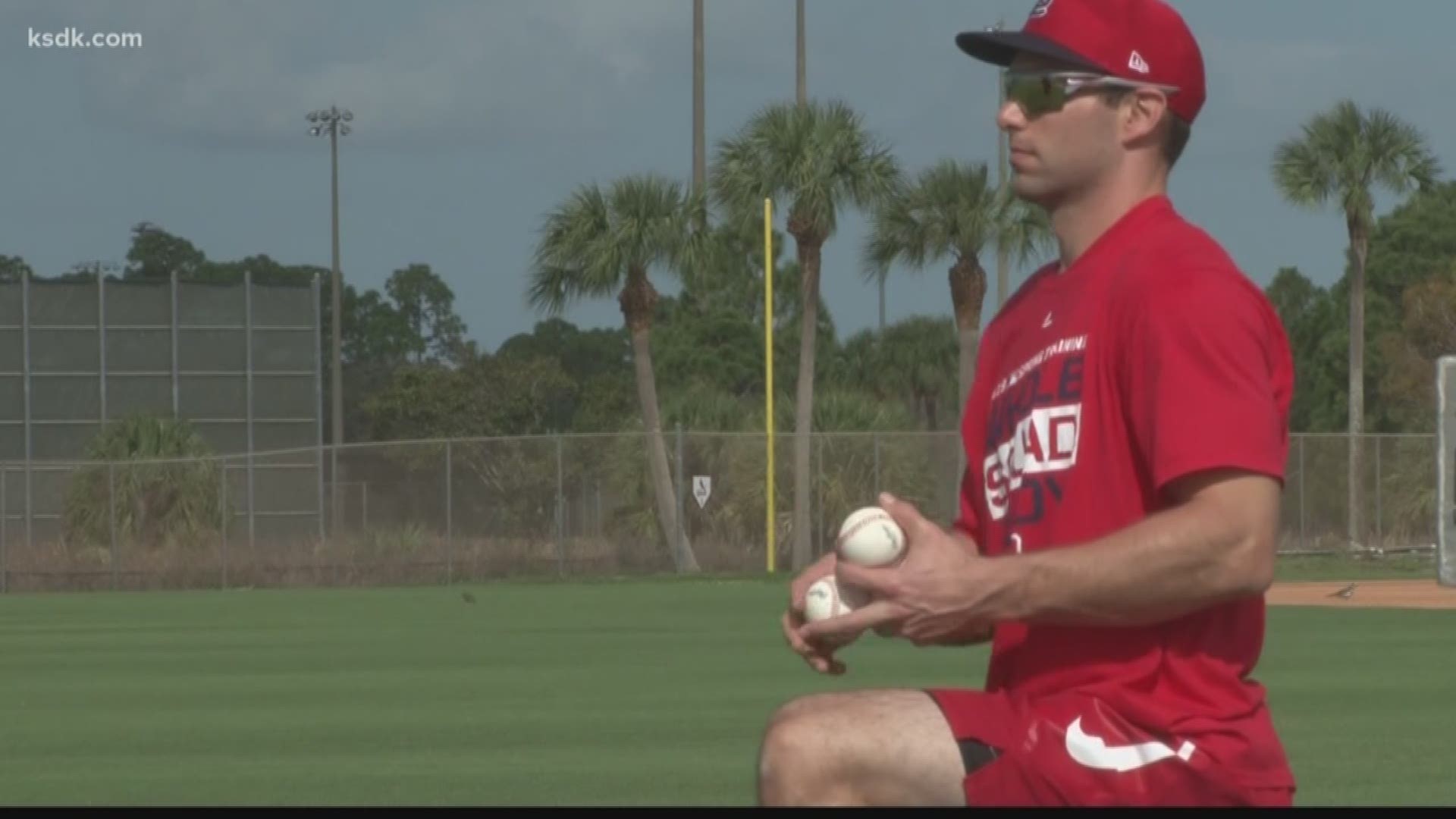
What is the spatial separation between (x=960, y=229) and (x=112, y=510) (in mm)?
17861

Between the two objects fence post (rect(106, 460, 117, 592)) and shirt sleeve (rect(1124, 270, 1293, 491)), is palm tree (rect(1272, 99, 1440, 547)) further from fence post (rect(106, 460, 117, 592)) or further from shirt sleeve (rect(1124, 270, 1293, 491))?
shirt sleeve (rect(1124, 270, 1293, 491))

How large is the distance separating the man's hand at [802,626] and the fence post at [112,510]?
41283 millimetres

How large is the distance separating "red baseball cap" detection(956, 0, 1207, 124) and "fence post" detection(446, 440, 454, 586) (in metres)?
41.0

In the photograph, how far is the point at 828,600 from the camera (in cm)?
Result: 438

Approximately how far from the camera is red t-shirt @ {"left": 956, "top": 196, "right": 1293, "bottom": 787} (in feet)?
13.0

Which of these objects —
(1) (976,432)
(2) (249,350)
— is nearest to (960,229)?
(2) (249,350)

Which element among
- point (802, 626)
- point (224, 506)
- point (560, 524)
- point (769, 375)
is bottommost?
point (560, 524)

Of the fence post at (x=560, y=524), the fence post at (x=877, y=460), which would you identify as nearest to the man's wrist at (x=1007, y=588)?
the fence post at (x=560, y=524)

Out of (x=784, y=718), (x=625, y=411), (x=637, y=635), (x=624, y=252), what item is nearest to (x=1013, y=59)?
(x=784, y=718)

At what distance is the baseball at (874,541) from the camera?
4.14 metres

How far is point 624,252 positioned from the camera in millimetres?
52781

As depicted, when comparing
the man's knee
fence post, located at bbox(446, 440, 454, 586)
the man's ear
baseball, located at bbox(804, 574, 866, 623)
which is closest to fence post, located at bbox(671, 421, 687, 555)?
fence post, located at bbox(446, 440, 454, 586)

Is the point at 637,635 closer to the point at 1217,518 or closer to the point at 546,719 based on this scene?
the point at 546,719

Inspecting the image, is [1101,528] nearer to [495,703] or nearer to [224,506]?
[495,703]
